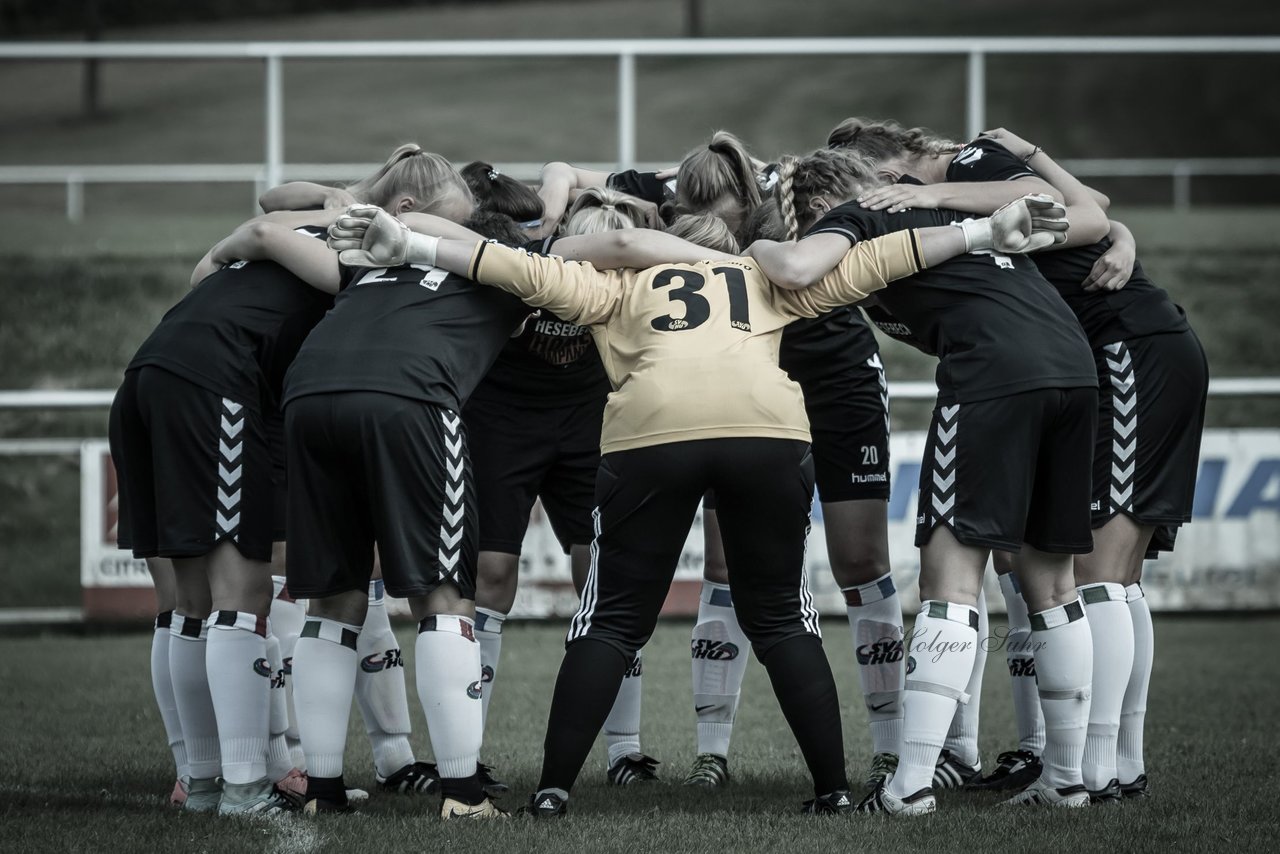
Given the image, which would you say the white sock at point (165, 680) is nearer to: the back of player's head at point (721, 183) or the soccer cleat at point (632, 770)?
the soccer cleat at point (632, 770)

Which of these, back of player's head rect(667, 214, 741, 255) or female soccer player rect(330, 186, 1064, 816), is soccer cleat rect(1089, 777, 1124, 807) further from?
back of player's head rect(667, 214, 741, 255)

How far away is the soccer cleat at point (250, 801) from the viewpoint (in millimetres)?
4270

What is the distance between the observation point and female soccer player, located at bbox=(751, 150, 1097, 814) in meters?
4.13

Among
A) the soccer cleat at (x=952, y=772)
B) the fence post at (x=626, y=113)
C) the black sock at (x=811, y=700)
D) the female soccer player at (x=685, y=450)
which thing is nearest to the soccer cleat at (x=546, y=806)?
the female soccer player at (x=685, y=450)

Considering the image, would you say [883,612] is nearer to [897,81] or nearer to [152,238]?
[152,238]

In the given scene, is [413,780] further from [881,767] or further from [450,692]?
[881,767]

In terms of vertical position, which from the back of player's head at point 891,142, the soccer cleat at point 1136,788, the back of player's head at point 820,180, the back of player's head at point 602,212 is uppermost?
the back of player's head at point 891,142

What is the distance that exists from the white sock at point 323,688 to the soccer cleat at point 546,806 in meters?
0.59

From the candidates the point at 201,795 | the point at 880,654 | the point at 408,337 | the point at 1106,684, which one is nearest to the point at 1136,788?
the point at 1106,684

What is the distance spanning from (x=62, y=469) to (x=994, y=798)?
958 cm

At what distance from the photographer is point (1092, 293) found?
15.7ft

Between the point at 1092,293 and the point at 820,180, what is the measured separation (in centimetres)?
99

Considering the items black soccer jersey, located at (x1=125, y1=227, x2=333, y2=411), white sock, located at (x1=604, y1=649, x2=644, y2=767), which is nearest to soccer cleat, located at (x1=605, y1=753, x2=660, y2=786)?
white sock, located at (x1=604, y1=649, x2=644, y2=767)

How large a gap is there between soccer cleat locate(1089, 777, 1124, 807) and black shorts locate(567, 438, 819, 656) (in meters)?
1.05
